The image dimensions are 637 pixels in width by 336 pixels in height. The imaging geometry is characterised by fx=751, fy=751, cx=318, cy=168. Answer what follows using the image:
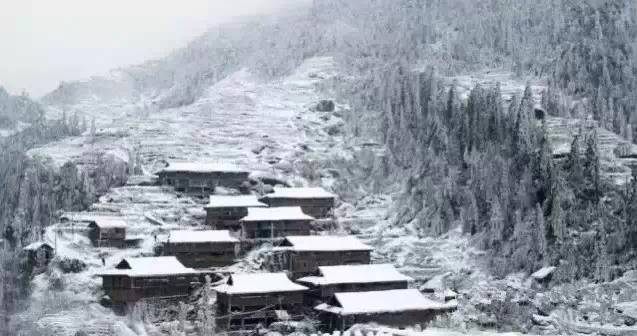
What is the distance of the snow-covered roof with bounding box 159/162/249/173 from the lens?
279 ft

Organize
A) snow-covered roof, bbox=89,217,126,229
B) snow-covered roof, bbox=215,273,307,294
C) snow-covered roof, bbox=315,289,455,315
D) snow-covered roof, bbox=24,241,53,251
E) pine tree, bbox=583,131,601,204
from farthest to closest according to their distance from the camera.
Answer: pine tree, bbox=583,131,601,204 < snow-covered roof, bbox=89,217,126,229 < snow-covered roof, bbox=24,241,53,251 < snow-covered roof, bbox=215,273,307,294 < snow-covered roof, bbox=315,289,455,315

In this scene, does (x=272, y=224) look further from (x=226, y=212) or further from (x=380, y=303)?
(x=380, y=303)

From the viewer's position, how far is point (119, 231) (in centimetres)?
7150

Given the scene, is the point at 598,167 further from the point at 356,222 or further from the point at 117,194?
the point at 117,194

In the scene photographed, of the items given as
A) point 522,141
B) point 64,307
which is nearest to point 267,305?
point 64,307

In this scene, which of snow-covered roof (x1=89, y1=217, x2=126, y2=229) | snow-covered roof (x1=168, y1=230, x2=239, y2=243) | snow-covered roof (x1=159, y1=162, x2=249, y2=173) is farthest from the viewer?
snow-covered roof (x1=159, y1=162, x2=249, y2=173)

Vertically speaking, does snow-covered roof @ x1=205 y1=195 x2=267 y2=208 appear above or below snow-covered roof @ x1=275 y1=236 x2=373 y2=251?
above

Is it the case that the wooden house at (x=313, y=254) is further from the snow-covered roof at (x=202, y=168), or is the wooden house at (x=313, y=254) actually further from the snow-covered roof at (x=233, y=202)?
the snow-covered roof at (x=202, y=168)

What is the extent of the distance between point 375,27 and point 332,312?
342ft

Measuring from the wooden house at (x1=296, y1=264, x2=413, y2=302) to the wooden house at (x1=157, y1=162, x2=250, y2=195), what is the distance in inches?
1000

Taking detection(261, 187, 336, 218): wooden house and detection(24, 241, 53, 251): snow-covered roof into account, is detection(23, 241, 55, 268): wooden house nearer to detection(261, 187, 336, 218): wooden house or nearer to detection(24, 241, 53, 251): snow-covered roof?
detection(24, 241, 53, 251): snow-covered roof

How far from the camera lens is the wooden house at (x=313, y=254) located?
67.6m

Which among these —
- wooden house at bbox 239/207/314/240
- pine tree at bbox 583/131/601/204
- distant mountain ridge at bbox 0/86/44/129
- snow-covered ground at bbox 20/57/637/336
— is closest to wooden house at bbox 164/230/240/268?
snow-covered ground at bbox 20/57/637/336

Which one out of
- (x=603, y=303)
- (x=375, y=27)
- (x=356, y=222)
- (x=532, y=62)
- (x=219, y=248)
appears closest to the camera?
(x=603, y=303)
